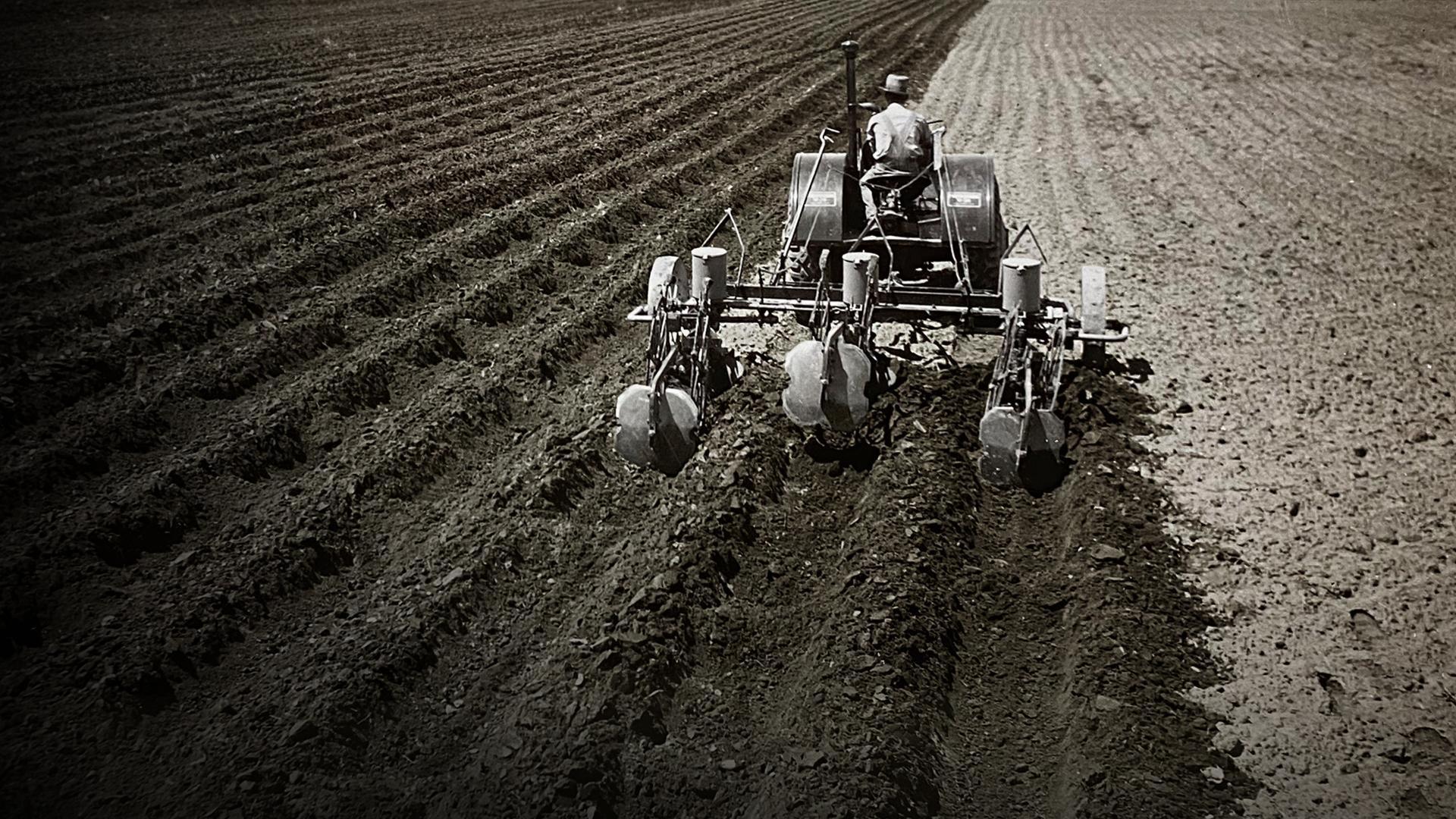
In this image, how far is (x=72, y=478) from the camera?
5738 mm

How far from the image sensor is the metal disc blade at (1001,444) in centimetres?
523

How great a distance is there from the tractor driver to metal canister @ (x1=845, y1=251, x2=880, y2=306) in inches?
41.5

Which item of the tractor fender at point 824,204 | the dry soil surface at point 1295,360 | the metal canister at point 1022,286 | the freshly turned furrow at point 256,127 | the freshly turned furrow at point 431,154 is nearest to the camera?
the dry soil surface at point 1295,360

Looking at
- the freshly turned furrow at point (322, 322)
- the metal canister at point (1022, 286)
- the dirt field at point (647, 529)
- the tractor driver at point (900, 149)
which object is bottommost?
the dirt field at point (647, 529)

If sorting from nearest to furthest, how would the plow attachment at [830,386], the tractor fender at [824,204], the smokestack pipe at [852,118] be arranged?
1. the plow attachment at [830,386]
2. the smokestack pipe at [852,118]
3. the tractor fender at [824,204]

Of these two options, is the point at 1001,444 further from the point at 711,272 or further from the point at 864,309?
the point at 711,272

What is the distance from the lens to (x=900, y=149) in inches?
272

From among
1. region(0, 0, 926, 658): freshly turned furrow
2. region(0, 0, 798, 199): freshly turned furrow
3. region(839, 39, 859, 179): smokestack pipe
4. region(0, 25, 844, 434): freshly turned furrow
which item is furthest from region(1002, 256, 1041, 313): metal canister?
region(0, 0, 798, 199): freshly turned furrow

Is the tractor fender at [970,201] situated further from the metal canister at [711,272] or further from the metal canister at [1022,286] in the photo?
the metal canister at [711,272]

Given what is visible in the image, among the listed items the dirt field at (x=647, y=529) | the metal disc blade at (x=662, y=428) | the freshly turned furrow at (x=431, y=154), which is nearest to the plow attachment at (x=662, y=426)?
the metal disc blade at (x=662, y=428)

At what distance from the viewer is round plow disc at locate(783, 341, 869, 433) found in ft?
17.7

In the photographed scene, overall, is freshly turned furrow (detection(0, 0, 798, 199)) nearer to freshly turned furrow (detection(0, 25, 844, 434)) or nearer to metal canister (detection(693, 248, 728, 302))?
freshly turned furrow (detection(0, 25, 844, 434))

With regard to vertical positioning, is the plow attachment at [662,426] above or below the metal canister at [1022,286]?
below

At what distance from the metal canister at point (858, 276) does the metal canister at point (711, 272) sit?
72 cm
